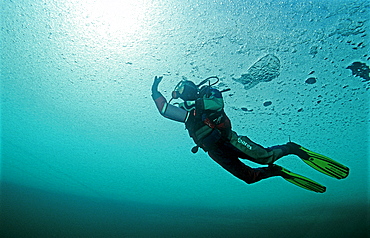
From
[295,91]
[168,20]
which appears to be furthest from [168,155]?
[168,20]

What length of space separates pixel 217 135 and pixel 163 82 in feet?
14.2

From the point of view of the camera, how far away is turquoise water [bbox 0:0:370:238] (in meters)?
5.31

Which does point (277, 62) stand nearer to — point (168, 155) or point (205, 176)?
point (168, 155)

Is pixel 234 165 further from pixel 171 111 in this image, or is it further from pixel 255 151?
pixel 171 111

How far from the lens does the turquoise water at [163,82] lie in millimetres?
5312

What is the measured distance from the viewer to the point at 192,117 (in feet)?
13.3

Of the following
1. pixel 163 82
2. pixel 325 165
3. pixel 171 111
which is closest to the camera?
pixel 171 111

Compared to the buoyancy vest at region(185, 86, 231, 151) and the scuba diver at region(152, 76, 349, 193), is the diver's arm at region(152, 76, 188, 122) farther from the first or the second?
the buoyancy vest at region(185, 86, 231, 151)

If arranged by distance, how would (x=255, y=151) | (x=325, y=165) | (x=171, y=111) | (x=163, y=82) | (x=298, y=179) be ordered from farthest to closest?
(x=163, y=82) < (x=298, y=179) < (x=325, y=165) < (x=255, y=151) < (x=171, y=111)

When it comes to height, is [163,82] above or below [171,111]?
above

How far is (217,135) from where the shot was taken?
3986mm

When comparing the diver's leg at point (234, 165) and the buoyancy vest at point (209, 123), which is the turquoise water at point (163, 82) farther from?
the diver's leg at point (234, 165)

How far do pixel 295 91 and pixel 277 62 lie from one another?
2127 mm

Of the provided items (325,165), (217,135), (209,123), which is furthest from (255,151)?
(325,165)
